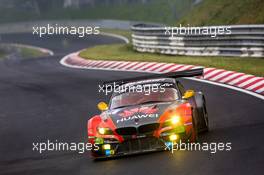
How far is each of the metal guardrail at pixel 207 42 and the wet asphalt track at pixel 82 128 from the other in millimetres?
3651

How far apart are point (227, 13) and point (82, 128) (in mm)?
19170

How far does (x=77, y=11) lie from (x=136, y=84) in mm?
73515

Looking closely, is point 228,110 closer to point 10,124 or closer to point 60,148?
point 60,148

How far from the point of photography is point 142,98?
1341cm

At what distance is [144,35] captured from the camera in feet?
108

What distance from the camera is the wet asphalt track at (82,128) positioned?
1074 cm

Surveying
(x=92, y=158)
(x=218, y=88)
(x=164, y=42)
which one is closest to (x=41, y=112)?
(x=218, y=88)

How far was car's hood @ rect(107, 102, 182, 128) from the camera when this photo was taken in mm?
12039

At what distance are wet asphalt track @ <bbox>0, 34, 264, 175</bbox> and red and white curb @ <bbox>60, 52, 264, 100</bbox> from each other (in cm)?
54

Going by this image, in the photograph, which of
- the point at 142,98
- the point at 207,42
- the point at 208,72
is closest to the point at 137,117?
the point at 142,98
